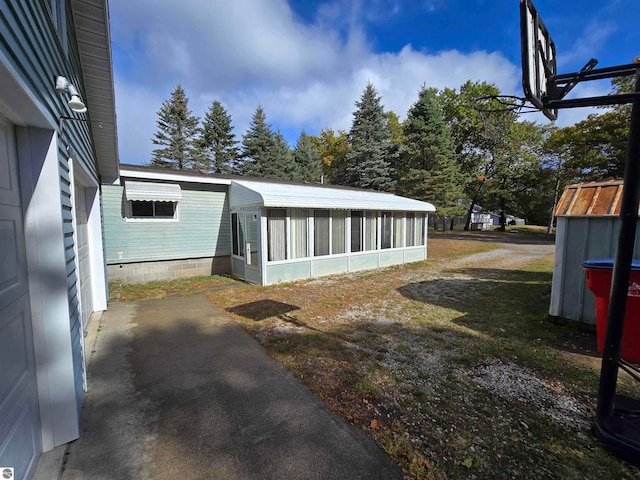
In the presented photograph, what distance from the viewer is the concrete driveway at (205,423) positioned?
2.12 meters

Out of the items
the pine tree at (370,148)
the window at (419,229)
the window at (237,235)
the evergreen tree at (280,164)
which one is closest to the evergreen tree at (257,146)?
the evergreen tree at (280,164)

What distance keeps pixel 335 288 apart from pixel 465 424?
17.8ft

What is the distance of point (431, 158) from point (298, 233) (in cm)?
1809

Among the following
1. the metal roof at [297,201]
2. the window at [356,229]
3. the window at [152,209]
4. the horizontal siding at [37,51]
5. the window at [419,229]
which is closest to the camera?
the horizontal siding at [37,51]

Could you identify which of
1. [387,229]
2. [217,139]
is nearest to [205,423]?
[387,229]

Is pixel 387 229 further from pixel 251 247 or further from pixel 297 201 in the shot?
pixel 251 247

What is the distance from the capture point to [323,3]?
927 centimetres

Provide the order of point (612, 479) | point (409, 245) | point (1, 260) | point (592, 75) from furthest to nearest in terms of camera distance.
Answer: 1. point (409, 245)
2. point (592, 75)
3. point (612, 479)
4. point (1, 260)

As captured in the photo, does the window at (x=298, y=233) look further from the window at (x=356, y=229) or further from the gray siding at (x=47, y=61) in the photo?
the gray siding at (x=47, y=61)

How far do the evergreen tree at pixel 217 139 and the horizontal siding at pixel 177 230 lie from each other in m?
24.2

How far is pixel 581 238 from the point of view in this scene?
4.84 m

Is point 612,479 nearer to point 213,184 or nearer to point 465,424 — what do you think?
point 465,424

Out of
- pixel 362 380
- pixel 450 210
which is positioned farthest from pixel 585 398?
pixel 450 210

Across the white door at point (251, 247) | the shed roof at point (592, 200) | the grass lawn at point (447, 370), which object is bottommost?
the grass lawn at point (447, 370)
